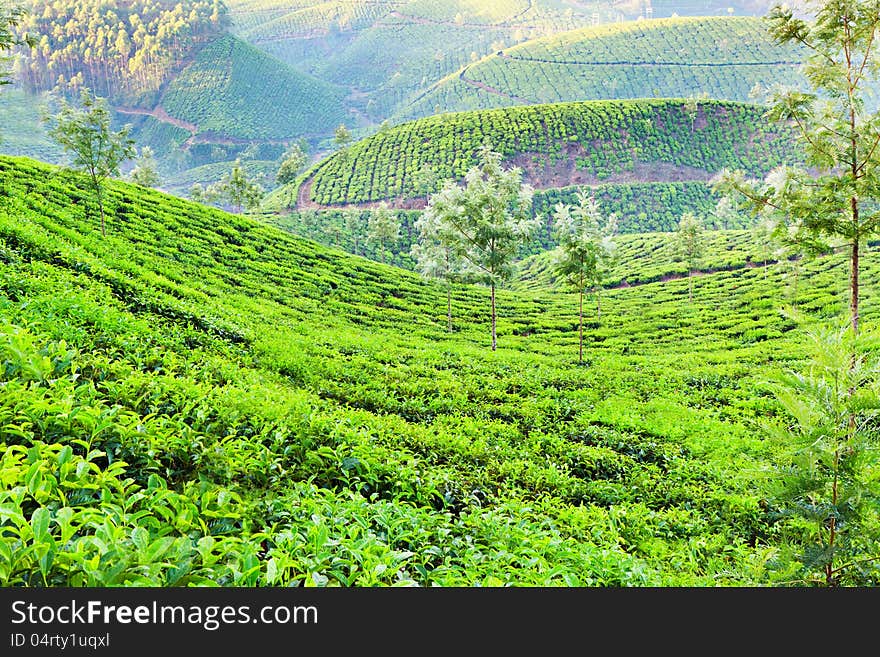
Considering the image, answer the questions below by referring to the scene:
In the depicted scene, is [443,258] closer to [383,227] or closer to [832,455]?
[832,455]

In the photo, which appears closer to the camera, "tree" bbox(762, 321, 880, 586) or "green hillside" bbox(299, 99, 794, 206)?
"tree" bbox(762, 321, 880, 586)

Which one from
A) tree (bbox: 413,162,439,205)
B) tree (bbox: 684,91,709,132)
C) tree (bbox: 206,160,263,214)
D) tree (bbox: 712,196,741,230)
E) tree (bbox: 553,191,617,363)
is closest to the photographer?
tree (bbox: 553,191,617,363)

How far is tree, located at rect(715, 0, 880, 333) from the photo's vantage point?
10.0 meters

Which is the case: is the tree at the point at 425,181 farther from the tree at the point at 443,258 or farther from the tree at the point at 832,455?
the tree at the point at 832,455

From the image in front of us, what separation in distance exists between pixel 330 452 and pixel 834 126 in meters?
12.6

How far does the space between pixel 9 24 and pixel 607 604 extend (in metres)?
21.8

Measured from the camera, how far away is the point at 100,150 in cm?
2398

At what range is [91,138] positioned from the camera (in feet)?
76.4

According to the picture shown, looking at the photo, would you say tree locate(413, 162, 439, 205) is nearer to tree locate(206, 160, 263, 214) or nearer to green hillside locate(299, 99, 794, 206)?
green hillside locate(299, 99, 794, 206)

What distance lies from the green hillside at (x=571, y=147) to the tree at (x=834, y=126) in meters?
92.0

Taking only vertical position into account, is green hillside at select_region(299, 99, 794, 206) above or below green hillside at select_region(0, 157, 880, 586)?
above

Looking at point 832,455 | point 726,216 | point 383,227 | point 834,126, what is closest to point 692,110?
point 726,216

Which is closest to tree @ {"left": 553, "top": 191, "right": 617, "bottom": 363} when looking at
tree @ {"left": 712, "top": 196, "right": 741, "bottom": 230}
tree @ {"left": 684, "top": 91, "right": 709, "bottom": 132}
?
tree @ {"left": 712, "top": 196, "right": 741, "bottom": 230}

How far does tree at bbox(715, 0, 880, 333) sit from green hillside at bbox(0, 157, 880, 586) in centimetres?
508
